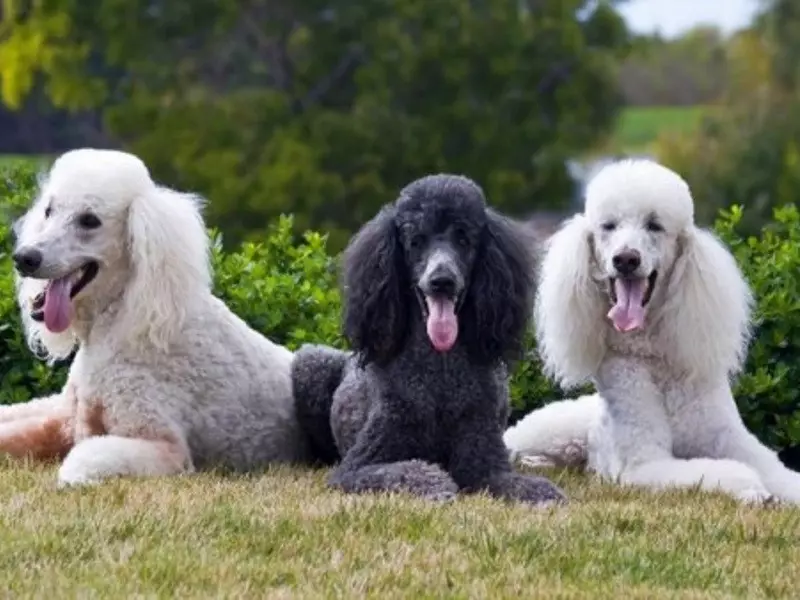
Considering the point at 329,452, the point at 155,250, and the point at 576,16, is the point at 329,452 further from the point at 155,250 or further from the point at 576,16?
the point at 576,16

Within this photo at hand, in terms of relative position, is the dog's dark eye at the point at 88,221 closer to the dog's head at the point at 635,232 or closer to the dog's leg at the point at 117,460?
the dog's leg at the point at 117,460

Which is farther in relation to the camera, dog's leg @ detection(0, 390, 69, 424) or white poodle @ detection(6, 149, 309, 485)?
dog's leg @ detection(0, 390, 69, 424)

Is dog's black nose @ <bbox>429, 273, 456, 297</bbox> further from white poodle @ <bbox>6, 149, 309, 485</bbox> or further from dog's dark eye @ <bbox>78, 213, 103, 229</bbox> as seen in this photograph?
dog's dark eye @ <bbox>78, 213, 103, 229</bbox>

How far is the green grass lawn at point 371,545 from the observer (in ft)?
14.9

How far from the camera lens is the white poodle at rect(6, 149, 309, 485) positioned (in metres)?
6.16

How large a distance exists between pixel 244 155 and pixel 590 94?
18.2ft

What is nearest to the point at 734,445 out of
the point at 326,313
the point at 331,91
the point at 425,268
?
the point at 425,268

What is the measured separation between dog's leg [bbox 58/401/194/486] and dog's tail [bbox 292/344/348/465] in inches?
21.4

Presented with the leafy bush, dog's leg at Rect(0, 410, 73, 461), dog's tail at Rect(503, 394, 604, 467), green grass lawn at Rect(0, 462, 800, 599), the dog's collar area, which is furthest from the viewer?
the leafy bush

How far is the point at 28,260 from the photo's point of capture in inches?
237

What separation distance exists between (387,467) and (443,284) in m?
0.62

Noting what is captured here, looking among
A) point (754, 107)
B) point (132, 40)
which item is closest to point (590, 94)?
point (754, 107)

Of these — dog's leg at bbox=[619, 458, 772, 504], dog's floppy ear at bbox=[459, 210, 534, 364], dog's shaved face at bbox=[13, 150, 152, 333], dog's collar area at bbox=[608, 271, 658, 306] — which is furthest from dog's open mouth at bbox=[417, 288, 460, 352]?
dog's shaved face at bbox=[13, 150, 152, 333]

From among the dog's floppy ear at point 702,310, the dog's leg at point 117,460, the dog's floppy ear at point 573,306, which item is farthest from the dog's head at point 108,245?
the dog's floppy ear at point 702,310
